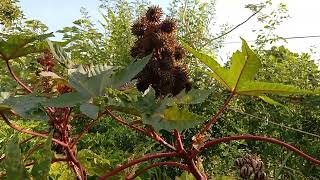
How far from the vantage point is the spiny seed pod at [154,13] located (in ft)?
3.30

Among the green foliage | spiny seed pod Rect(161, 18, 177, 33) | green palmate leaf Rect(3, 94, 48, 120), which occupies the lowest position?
green palmate leaf Rect(3, 94, 48, 120)

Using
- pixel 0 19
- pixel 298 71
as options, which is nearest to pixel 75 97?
pixel 298 71

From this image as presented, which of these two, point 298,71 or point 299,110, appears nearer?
point 299,110

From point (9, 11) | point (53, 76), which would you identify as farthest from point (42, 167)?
point (9, 11)

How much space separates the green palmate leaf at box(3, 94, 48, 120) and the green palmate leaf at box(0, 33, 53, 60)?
104 mm

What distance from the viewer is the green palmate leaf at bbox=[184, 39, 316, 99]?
0.76m

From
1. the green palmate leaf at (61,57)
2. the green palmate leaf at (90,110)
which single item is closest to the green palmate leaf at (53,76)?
the green palmate leaf at (61,57)

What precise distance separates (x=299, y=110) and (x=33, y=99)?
3.93 m

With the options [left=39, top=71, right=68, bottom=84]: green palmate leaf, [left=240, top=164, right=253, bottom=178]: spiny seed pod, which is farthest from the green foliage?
[left=39, top=71, right=68, bottom=84]: green palmate leaf

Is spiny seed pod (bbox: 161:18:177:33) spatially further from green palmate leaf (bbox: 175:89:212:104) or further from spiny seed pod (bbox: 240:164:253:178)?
spiny seed pod (bbox: 240:164:253:178)

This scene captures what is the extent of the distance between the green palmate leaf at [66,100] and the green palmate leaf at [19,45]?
0.11 metres

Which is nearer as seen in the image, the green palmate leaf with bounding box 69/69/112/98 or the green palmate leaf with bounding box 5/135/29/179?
the green palmate leaf with bounding box 5/135/29/179

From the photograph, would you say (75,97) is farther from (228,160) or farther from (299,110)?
(299,110)

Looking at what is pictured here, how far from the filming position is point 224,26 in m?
5.98
